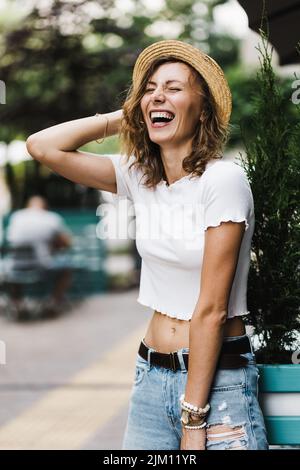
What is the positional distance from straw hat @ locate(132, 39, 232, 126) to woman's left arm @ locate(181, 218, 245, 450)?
0.45 meters

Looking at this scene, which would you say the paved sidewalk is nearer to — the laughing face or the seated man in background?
the seated man in background

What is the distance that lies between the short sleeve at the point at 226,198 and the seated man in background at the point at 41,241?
33.3 ft

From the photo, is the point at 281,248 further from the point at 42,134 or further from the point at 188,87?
the point at 42,134

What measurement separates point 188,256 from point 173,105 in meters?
0.46

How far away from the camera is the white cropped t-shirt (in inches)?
84.2

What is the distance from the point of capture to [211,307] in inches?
83.0

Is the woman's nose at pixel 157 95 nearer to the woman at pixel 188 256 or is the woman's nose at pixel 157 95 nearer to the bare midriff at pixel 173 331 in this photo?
the woman at pixel 188 256

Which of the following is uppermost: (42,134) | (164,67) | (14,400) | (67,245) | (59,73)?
(59,73)

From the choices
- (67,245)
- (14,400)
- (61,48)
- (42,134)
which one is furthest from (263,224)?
(61,48)

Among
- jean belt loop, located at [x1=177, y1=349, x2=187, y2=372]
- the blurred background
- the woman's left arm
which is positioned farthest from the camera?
the blurred background

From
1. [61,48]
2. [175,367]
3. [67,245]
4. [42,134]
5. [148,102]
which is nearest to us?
[175,367]

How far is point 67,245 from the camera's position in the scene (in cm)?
1295

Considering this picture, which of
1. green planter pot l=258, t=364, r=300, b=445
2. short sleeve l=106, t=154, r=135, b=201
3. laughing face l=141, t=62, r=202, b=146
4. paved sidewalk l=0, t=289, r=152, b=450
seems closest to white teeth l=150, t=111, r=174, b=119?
laughing face l=141, t=62, r=202, b=146
